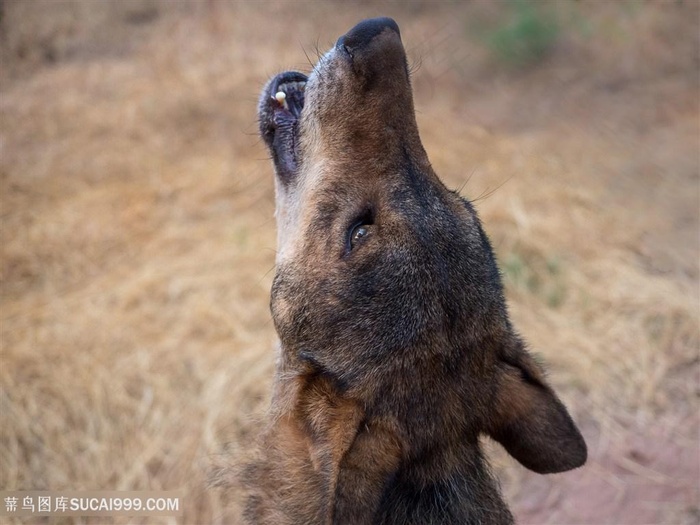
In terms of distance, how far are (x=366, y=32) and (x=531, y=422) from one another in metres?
1.55

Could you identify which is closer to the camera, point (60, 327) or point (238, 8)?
point (60, 327)

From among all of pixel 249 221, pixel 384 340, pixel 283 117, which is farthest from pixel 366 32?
pixel 249 221

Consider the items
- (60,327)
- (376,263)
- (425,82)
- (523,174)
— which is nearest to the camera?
(376,263)

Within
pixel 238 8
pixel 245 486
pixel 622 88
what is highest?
pixel 238 8

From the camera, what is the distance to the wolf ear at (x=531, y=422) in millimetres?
2592

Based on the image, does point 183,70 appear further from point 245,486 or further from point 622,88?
point 245,486

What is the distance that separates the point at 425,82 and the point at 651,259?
307cm

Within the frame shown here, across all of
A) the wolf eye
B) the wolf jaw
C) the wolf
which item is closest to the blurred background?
the wolf jaw

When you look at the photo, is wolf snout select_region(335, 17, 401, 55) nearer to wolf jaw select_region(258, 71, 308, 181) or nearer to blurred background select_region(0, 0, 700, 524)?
wolf jaw select_region(258, 71, 308, 181)

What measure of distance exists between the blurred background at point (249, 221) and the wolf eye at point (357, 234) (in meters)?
1.16

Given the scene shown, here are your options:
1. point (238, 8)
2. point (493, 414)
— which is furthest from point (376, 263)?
point (238, 8)

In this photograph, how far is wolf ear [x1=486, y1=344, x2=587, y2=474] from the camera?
8.50 ft

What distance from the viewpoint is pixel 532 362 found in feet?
8.94

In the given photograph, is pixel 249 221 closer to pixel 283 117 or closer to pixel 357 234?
pixel 283 117
